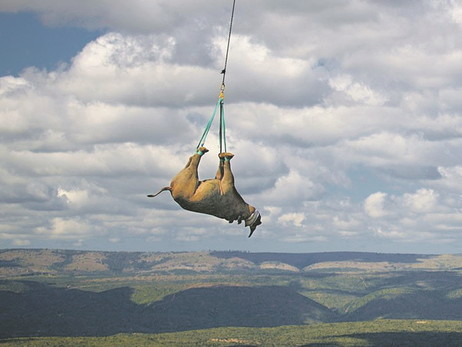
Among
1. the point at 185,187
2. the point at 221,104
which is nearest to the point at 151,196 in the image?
the point at 185,187

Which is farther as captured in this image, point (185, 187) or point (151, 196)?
point (185, 187)

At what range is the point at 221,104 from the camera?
63.1 ft

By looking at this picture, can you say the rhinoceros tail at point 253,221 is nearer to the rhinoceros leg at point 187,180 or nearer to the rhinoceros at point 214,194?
the rhinoceros at point 214,194

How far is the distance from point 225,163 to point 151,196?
8.22 feet

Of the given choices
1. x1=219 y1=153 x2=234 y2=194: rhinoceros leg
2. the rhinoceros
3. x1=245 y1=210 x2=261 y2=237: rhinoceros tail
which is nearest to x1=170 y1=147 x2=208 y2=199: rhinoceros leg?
the rhinoceros

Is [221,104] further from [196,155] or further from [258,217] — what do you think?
[258,217]

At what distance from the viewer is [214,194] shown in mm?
20188

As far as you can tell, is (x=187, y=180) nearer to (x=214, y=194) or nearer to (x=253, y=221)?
(x=214, y=194)

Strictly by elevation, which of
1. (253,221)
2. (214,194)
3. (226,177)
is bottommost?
(253,221)

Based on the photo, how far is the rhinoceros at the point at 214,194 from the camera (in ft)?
65.3

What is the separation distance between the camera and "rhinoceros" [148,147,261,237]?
19.9 metres

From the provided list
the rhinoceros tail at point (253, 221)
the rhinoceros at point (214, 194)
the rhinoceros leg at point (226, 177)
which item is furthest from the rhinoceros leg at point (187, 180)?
the rhinoceros tail at point (253, 221)

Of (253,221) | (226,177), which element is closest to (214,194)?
(226,177)

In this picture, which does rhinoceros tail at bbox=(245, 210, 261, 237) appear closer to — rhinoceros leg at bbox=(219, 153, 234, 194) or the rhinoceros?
the rhinoceros
